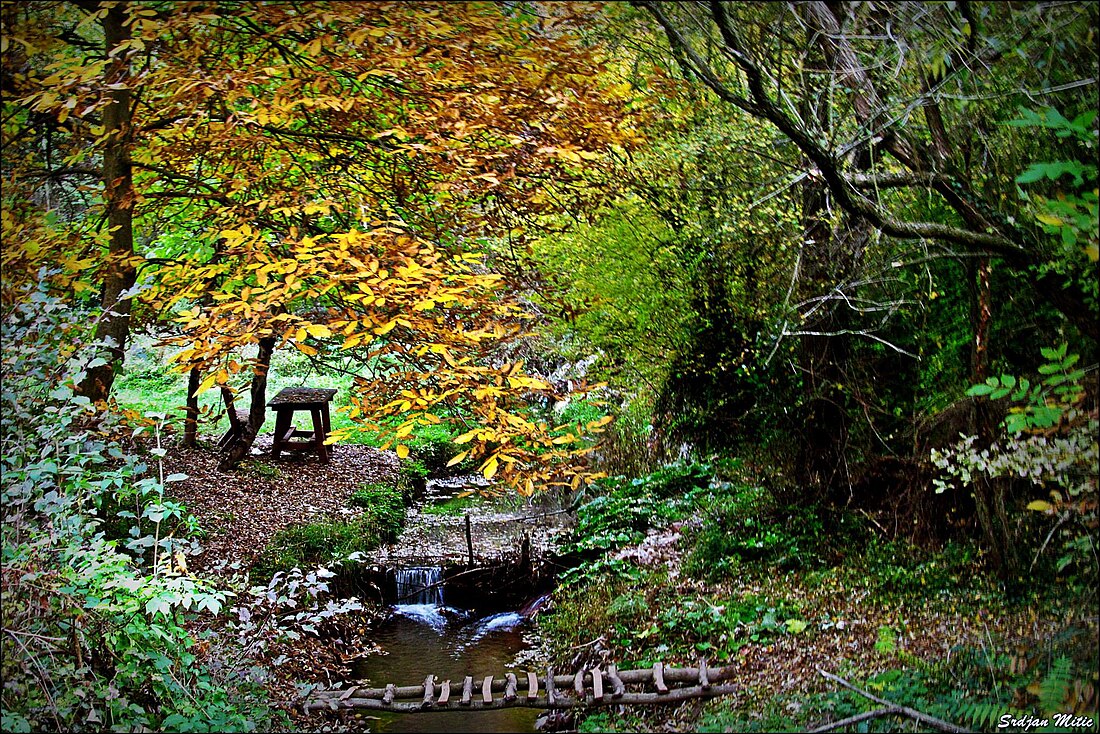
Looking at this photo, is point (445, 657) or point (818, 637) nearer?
point (818, 637)

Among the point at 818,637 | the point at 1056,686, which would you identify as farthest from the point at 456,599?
the point at 1056,686

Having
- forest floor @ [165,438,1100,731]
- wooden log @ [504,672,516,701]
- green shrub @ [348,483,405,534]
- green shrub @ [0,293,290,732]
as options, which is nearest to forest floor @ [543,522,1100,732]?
forest floor @ [165,438,1100,731]

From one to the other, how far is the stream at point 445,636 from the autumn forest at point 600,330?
0.04 meters

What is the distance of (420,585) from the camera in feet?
20.1

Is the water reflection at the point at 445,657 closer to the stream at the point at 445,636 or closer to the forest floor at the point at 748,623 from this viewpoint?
the stream at the point at 445,636

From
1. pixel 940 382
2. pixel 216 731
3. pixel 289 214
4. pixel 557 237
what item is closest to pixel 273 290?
pixel 289 214

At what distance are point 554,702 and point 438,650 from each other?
1.59 meters

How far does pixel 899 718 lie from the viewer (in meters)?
2.92

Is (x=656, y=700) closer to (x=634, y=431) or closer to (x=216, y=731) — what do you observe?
(x=216, y=731)

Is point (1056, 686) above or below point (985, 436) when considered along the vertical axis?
below

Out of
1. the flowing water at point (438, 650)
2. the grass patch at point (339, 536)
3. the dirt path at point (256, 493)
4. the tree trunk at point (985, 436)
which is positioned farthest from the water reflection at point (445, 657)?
the tree trunk at point (985, 436)

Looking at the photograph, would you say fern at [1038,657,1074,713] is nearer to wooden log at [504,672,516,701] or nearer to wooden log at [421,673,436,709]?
wooden log at [504,672,516,701]

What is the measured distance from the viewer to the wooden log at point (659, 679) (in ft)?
12.2

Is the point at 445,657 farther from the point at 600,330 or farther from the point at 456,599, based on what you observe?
the point at 600,330
